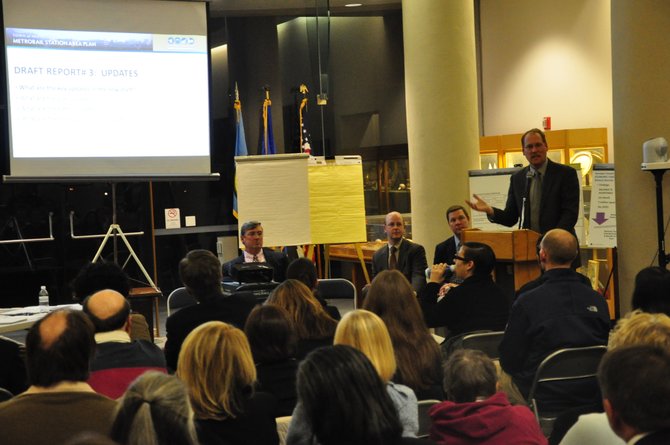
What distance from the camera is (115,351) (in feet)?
11.3

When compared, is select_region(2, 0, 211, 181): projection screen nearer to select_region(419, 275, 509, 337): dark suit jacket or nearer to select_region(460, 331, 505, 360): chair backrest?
select_region(419, 275, 509, 337): dark suit jacket

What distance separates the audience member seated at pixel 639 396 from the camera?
1886 mm

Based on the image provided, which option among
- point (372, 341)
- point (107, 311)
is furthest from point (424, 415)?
point (107, 311)

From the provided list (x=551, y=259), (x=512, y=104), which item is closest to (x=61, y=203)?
(x=512, y=104)

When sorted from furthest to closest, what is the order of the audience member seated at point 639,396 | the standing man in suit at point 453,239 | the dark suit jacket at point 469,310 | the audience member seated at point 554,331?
the standing man in suit at point 453,239, the dark suit jacket at point 469,310, the audience member seated at point 554,331, the audience member seated at point 639,396

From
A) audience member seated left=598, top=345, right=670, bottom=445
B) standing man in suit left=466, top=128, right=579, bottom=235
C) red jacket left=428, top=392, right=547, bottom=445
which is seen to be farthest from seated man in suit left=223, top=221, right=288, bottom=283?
audience member seated left=598, top=345, right=670, bottom=445

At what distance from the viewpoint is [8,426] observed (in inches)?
89.7

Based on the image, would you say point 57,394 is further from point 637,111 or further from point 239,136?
point 239,136

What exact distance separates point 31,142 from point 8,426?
249 inches

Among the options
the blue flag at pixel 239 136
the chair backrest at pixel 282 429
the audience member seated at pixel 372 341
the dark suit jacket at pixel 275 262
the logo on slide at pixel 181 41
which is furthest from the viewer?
the blue flag at pixel 239 136

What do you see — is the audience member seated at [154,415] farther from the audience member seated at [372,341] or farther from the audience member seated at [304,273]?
the audience member seated at [304,273]

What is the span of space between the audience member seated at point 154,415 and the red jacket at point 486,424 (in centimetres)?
98

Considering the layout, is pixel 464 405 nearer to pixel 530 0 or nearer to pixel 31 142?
pixel 31 142

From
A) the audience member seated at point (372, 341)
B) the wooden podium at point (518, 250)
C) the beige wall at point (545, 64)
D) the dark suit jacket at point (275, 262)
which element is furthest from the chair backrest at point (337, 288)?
the beige wall at point (545, 64)
